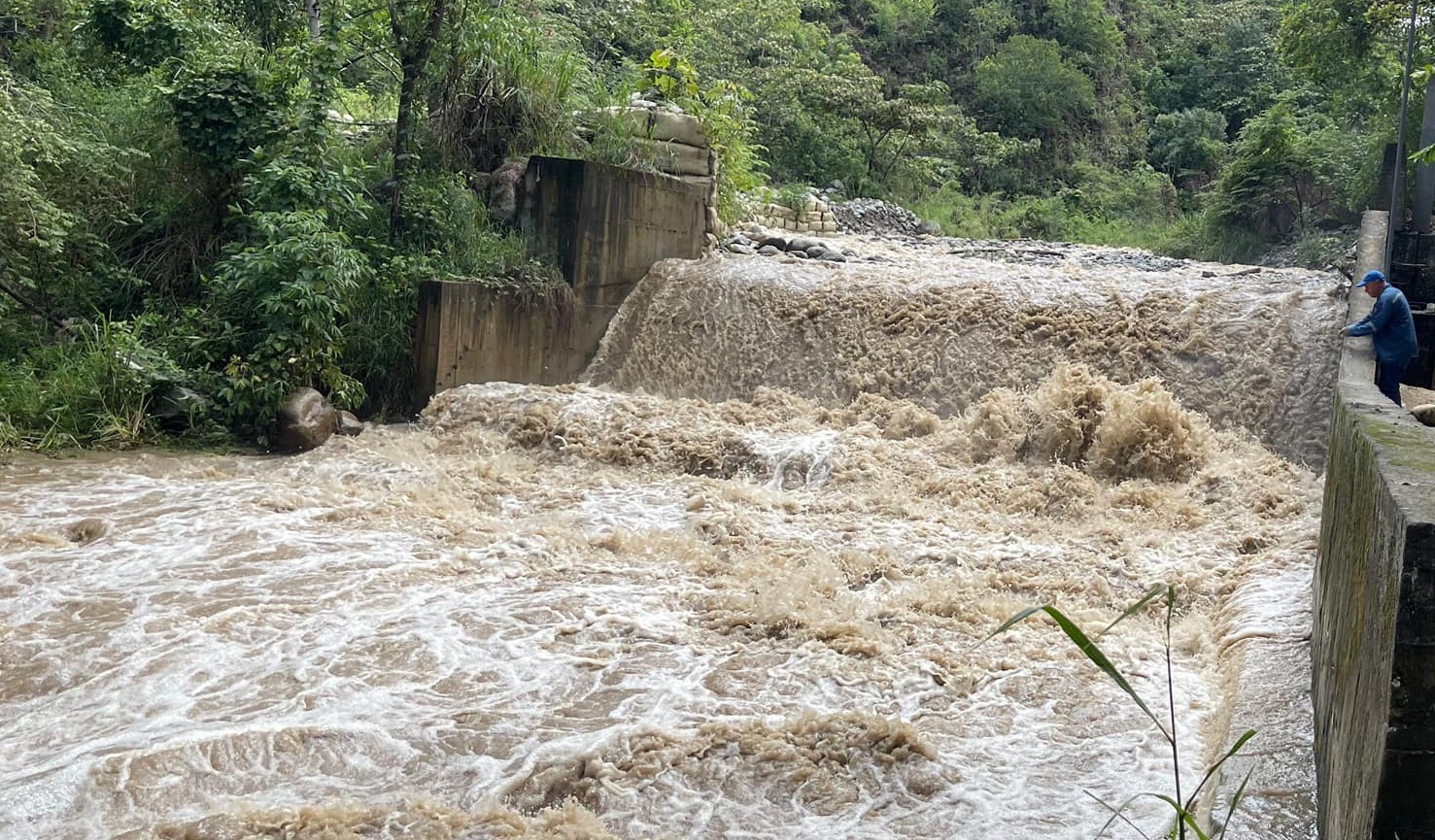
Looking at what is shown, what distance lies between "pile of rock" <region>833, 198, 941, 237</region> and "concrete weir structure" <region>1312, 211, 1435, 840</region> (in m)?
15.0

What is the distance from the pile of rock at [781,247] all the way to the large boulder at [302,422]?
488 centimetres

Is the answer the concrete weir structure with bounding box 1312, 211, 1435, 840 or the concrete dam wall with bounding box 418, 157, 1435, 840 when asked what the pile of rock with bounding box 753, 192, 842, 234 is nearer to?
the concrete dam wall with bounding box 418, 157, 1435, 840

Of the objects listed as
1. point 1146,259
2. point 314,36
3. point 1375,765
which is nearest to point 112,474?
point 314,36

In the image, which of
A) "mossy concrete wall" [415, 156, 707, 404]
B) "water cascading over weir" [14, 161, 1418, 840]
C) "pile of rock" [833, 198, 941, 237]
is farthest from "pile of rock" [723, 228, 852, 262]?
"pile of rock" [833, 198, 941, 237]

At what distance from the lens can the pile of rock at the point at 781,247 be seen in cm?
1233

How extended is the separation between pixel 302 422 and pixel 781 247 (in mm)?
5813

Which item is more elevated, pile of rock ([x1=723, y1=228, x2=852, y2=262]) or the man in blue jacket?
pile of rock ([x1=723, y1=228, x2=852, y2=262])

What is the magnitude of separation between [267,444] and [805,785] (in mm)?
6566

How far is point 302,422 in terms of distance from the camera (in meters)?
8.80

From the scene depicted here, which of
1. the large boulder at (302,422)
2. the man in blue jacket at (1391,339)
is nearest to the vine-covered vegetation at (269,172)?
the large boulder at (302,422)

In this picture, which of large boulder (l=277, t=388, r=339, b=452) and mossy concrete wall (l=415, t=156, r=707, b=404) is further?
mossy concrete wall (l=415, t=156, r=707, b=404)

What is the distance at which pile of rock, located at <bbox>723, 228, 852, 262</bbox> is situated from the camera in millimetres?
12328

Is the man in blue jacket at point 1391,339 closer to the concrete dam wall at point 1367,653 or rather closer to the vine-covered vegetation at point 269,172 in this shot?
the concrete dam wall at point 1367,653

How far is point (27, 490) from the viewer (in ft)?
23.6
